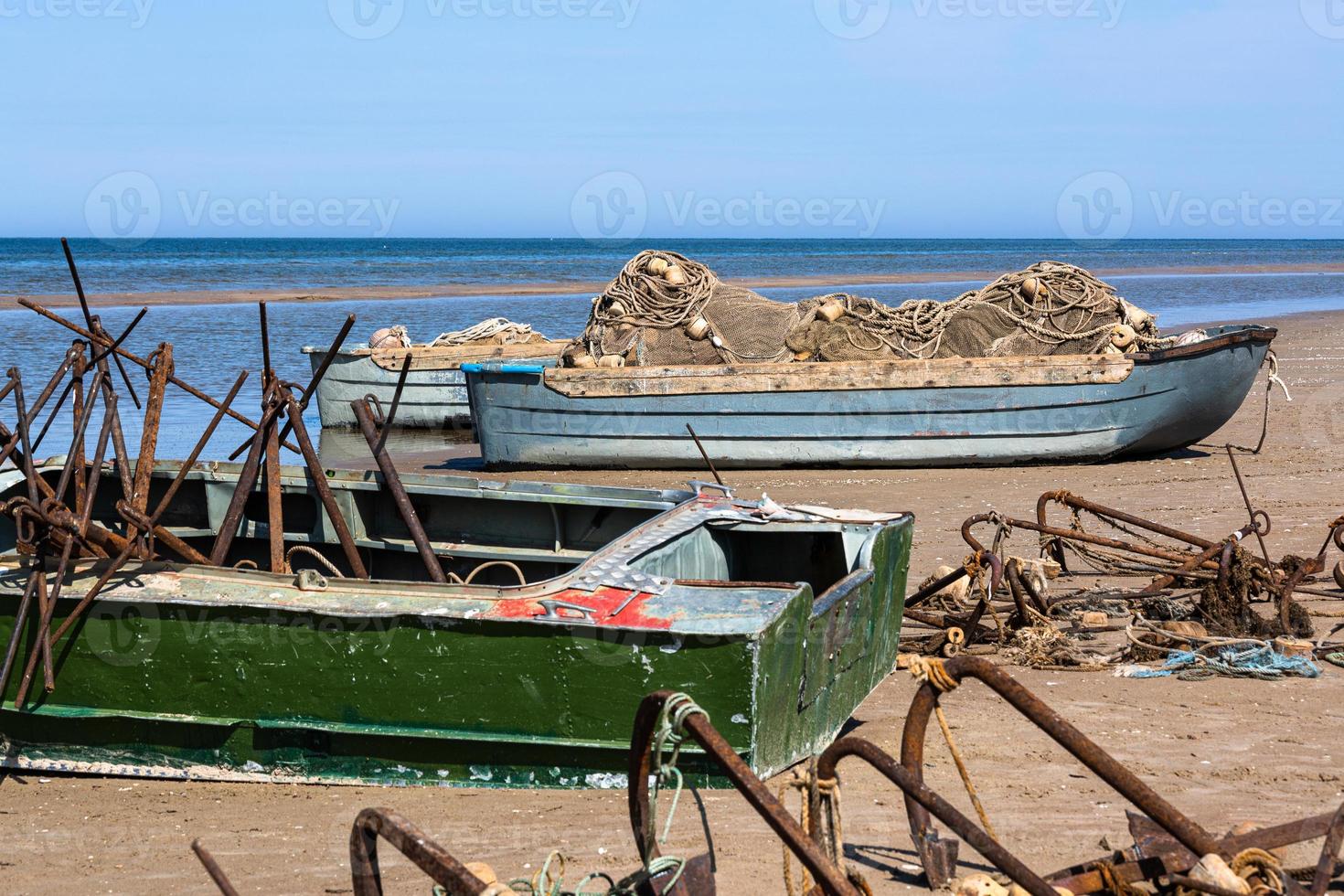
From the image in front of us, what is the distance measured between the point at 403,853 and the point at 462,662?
1876mm

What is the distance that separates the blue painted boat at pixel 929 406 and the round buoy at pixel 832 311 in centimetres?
51

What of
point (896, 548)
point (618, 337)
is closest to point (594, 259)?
point (618, 337)

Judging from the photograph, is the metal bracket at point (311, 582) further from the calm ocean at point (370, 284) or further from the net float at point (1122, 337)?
the net float at point (1122, 337)

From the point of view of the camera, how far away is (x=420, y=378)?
1605cm

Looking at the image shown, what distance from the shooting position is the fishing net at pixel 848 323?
40.1 feet

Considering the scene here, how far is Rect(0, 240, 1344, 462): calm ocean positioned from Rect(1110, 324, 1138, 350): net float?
26.8 ft

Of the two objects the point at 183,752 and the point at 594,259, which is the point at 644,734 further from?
the point at 594,259

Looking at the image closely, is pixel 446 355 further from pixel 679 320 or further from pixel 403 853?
pixel 403 853

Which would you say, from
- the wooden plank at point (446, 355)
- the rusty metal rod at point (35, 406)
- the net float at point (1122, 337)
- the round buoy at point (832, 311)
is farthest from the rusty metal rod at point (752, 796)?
the wooden plank at point (446, 355)

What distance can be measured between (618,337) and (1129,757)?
8.34m

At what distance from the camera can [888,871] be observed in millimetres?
4344

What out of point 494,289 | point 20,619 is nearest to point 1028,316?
point 20,619

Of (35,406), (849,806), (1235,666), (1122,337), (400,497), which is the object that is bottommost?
(849,806)

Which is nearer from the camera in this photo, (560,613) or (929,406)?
(560,613)
